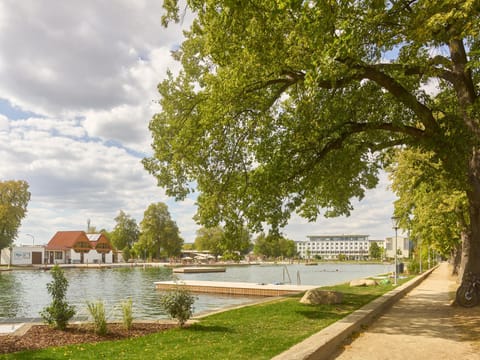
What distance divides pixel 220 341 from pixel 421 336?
4536mm

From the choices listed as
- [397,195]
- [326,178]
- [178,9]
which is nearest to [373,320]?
[326,178]

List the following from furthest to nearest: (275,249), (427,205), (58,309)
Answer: (275,249) → (427,205) → (58,309)

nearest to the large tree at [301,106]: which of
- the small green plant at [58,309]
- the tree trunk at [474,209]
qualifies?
the tree trunk at [474,209]

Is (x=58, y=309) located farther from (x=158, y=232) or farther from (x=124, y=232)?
(x=124, y=232)

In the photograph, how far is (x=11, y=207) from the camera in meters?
80.0

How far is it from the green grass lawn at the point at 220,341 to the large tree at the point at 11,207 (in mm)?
76731

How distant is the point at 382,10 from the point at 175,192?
364 inches

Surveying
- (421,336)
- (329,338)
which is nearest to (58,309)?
(329,338)

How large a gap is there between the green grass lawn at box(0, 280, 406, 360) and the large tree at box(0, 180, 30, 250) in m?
76.7

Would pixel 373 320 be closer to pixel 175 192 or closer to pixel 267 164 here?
pixel 267 164

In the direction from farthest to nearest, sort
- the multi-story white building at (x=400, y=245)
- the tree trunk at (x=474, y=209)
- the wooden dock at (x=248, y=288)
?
the multi-story white building at (x=400, y=245)
the wooden dock at (x=248, y=288)
the tree trunk at (x=474, y=209)

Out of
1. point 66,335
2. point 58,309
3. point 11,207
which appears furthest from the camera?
point 11,207

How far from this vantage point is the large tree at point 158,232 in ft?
336

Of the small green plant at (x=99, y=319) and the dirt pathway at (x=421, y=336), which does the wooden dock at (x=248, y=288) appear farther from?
the small green plant at (x=99, y=319)
